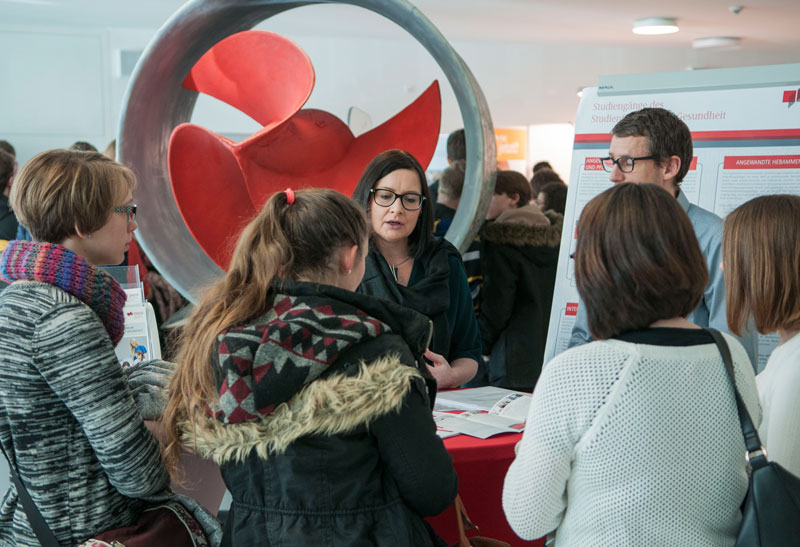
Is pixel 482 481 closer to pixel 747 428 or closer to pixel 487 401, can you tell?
pixel 487 401

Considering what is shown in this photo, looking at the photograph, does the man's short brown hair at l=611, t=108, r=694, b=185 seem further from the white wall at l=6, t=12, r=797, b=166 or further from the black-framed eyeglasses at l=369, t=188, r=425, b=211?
the white wall at l=6, t=12, r=797, b=166

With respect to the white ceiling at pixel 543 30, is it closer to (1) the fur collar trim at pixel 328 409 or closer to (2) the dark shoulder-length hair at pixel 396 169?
(2) the dark shoulder-length hair at pixel 396 169

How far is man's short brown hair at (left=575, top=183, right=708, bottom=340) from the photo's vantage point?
1200mm

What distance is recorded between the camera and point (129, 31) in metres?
7.89

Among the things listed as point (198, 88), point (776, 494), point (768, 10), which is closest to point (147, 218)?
point (198, 88)

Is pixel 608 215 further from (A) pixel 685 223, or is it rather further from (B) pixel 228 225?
(B) pixel 228 225

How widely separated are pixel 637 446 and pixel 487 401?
1000mm

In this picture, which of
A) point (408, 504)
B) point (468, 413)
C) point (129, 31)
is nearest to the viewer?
point (408, 504)

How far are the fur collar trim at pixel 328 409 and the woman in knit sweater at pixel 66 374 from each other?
25cm

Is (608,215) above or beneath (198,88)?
beneath

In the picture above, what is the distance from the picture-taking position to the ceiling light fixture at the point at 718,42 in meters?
8.54

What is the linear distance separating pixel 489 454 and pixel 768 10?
22.2 feet

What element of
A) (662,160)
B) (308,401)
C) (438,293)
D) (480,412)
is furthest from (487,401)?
(308,401)

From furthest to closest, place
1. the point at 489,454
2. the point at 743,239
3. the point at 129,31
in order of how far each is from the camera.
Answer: the point at 129,31, the point at 489,454, the point at 743,239
